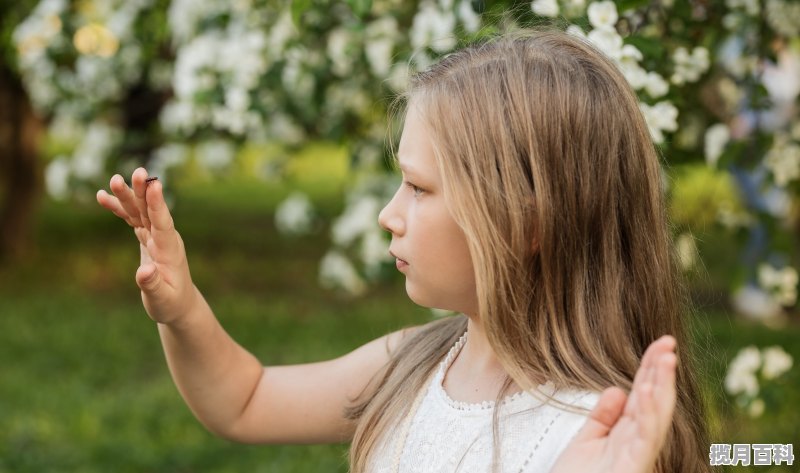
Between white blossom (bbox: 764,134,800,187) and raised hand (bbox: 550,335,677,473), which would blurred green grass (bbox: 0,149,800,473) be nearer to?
white blossom (bbox: 764,134,800,187)

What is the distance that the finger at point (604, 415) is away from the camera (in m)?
1.27

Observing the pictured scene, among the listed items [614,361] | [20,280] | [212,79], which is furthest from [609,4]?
[20,280]

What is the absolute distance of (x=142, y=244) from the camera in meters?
1.69

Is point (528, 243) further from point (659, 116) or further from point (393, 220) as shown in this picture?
point (659, 116)

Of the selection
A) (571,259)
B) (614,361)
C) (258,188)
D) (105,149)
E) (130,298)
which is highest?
(571,259)

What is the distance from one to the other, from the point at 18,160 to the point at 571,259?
7.24 meters

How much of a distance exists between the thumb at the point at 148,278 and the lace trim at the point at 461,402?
46 centimetres

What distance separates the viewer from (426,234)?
1.51 metres

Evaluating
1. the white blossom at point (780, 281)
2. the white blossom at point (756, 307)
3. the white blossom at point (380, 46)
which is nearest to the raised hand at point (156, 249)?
the white blossom at point (380, 46)

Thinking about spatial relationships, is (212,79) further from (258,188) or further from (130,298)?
(258,188)

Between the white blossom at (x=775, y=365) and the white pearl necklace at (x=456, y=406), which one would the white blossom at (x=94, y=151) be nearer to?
the white blossom at (x=775, y=365)

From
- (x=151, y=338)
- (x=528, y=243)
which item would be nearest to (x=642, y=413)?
(x=528, y=243)

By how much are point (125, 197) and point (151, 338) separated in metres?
4.90

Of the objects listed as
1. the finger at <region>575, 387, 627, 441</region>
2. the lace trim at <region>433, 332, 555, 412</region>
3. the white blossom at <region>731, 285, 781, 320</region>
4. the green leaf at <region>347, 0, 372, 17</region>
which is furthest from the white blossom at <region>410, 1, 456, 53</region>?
the white blossom at <region>731, 285, 781, 320</region>
